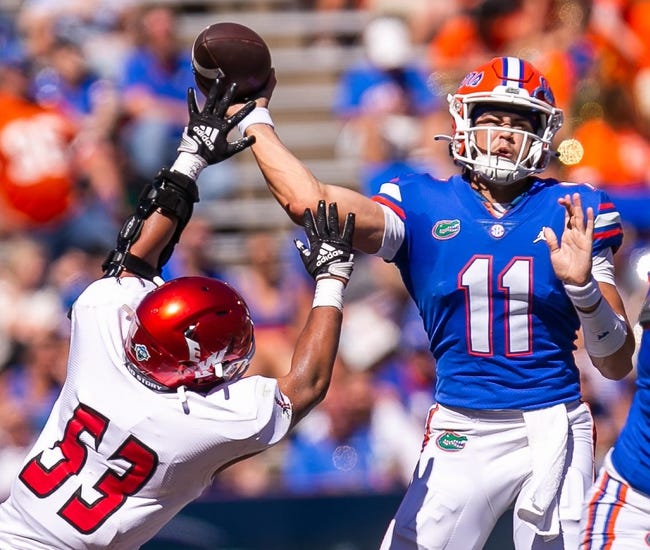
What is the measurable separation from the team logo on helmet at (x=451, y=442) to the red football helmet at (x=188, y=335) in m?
0.77

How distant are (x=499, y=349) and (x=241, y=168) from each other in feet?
17.9

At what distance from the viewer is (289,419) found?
3863mm

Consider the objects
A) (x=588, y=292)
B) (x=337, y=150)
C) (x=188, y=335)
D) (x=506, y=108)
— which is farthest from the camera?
(x=337, y=150)

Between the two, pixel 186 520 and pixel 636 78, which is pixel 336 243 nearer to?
pixel 186 520

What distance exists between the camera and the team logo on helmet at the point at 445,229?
4.16m

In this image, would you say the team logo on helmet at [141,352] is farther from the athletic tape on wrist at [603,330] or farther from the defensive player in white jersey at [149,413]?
the athletic tape on wrist at [603,330]

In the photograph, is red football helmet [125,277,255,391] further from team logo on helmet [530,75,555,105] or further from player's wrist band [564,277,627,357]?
team logo on helmet [530,75,555,105]

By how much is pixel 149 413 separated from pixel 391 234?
100cm

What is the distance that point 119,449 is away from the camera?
12.2 feet

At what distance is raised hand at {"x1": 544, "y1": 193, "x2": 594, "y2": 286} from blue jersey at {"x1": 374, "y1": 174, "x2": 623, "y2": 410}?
149mm

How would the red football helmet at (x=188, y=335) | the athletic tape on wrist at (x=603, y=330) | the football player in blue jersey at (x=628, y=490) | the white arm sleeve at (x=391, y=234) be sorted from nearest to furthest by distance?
the red football helmet at (x=188, y=335) < the football player in blue jersey at (x=628, y=490) < the athletic tape on wrist at (x=603, y=330) < the white arm sleeve at (x=391, y=234)

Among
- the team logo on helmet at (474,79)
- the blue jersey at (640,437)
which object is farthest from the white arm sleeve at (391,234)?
the blue jersey at (640,437)

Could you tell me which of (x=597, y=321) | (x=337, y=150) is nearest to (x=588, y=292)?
(x=597, y=321)

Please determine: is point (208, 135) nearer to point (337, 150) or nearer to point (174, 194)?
point (174, 194)
